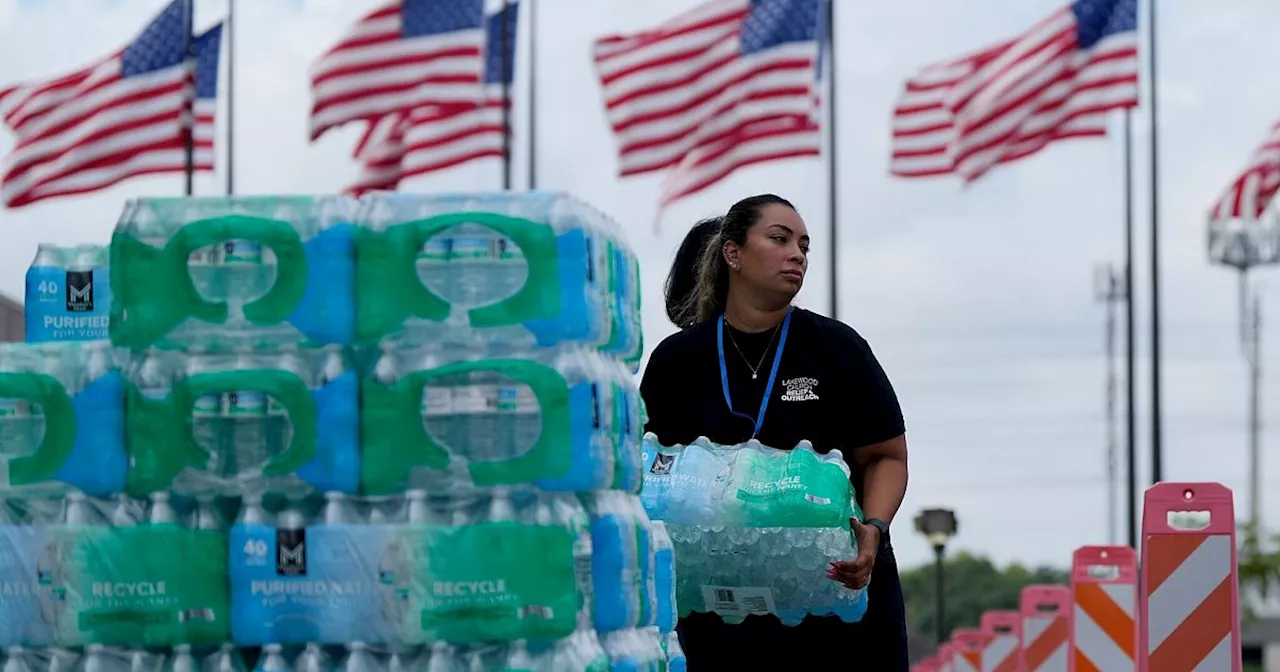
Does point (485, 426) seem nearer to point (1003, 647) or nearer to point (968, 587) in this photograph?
point (1003, 647)

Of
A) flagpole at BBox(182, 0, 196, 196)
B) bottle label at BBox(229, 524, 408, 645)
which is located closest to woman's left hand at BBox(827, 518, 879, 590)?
bottle label at BBox(229, 524, 408, 645)

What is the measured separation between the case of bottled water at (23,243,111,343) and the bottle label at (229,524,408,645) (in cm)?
176

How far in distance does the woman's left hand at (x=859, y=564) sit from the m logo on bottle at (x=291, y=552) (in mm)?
1844

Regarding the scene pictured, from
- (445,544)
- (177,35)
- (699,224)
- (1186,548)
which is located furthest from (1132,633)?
(177,35)

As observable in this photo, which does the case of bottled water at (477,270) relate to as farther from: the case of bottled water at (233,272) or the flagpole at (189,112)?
the flagpole at (189,112)

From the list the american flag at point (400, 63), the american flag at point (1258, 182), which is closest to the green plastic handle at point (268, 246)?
the american flag at point (400, 63)

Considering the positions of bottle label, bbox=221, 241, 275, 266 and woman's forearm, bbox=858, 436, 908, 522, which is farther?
woman's forearm, bbox=858, 436, 908, 522

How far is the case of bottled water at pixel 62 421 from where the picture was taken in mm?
6863

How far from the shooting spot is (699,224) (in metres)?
9.25

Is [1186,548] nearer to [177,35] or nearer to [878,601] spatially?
[878,601]

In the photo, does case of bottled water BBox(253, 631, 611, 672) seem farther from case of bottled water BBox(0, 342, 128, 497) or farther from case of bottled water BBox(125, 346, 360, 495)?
case of bottled water BBox(0, 342, 128, 497)

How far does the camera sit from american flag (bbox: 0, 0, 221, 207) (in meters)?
28.1

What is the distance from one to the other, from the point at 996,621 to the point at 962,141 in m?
7.02

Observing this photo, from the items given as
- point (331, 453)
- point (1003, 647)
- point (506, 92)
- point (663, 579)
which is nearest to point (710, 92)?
point (506, 92)
